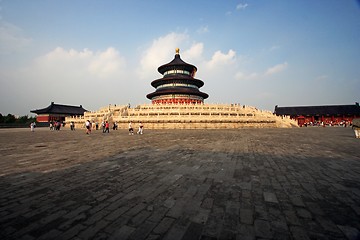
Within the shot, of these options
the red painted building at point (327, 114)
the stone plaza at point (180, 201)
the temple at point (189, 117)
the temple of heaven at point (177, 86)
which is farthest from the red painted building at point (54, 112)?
the red painted building at point (327, 114)

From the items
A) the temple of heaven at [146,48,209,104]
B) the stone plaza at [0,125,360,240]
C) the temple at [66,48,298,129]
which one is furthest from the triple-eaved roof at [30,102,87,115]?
the stone plaza at [0,125,360,240]

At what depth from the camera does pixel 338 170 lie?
4.87 metres

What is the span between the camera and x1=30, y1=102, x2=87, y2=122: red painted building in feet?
158

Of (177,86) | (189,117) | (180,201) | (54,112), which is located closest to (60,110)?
(54,112)

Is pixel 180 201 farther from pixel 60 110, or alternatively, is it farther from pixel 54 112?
pixel 60 110

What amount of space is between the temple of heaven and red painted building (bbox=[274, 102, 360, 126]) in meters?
29.5

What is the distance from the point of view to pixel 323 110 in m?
51.3

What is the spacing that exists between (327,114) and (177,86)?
43507 millimetres

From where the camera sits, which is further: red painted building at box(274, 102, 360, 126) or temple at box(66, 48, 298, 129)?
red painted building at box(274, 102, 360, 126)

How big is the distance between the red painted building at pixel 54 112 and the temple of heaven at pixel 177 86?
89.0 ft

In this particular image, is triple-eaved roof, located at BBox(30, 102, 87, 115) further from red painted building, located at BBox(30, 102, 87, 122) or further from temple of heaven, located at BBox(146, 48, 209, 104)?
temple of heaven, located at BBox(146, 48, 209, 104)

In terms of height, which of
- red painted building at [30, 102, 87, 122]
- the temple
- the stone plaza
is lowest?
the stone plaza

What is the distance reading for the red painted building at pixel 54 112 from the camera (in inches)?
1901

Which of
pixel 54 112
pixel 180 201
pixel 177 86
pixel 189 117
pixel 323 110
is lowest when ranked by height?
pixel 180 201
